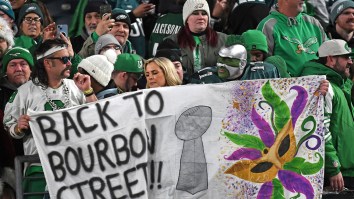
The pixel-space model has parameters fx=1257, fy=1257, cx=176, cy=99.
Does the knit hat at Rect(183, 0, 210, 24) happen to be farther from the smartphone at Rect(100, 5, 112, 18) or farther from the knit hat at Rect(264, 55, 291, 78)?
the knit hat at Rect(264, 55, 291, 78)

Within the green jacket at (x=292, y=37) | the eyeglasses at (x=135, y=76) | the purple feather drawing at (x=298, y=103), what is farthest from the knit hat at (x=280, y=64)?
the purple feather drawing at (x=298, y=103)

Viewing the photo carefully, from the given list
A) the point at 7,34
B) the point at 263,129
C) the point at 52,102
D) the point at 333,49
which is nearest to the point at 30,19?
the point at 7,34

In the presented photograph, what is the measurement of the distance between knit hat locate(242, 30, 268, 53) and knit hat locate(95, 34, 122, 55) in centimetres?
139

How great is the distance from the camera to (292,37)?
45.6ft

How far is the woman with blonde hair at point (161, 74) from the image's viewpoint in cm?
1148

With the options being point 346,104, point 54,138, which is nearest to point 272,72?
point 346,104

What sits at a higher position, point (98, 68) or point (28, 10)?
point (28, 10)

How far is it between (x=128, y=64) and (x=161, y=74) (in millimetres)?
1078

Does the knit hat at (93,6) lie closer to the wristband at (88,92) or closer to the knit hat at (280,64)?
the knit hat at (280,64)

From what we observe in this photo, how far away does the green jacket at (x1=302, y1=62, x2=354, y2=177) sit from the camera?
456 inches

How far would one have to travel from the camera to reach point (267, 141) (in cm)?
1109

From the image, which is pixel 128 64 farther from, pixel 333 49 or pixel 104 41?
pixel 333 49

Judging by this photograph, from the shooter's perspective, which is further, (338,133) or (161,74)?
(338,133)

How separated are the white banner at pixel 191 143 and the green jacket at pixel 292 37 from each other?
2.48 m
